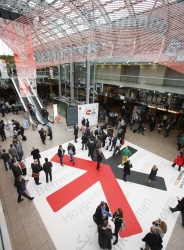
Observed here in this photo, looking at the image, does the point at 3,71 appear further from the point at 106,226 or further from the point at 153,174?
the point at 106,226

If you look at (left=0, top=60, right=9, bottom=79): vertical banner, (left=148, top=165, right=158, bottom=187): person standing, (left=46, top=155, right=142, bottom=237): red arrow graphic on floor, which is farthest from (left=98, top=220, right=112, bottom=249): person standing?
(left=0, top=60, right=9, bottom=79): vertical banner

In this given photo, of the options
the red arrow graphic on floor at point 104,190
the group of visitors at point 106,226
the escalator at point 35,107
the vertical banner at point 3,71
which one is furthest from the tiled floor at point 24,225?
the vertical banner at point 3,71

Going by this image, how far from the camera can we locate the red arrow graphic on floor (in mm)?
5371

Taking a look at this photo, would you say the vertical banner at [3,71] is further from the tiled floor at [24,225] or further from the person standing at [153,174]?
the person standing at [153,174]

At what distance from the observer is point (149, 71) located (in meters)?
17.0

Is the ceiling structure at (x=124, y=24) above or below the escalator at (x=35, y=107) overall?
above

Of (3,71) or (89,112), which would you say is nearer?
(89,112)

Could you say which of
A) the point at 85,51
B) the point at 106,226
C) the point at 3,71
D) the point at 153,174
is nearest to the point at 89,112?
the point at 85,51

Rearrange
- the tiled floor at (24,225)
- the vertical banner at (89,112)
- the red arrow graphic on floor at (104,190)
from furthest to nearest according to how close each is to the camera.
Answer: the vertical banner at (89,112), the red arrow graphic on floor at (104,190), the tiled floor at (24,225)

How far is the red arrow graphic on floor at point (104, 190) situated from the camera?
211 inches

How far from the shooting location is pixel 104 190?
22.0 feet

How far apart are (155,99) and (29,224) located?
1816 cm

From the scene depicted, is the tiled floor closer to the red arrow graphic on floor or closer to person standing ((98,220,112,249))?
the red arrow graphic on floor

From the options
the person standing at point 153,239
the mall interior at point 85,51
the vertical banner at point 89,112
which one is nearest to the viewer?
the person standing at point 153,239
